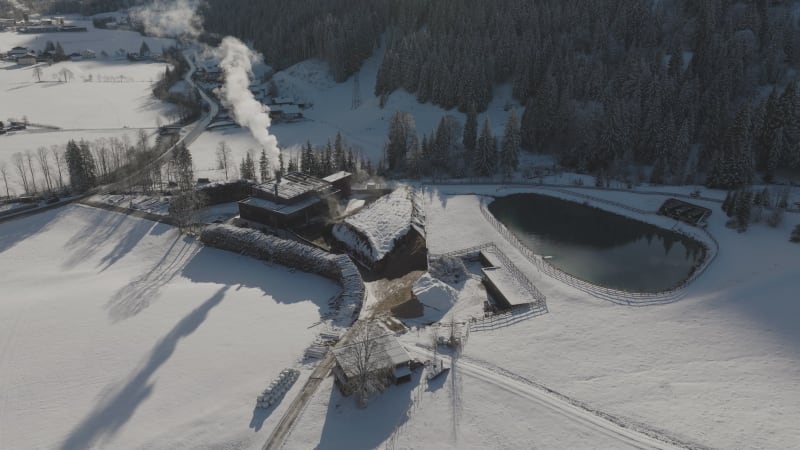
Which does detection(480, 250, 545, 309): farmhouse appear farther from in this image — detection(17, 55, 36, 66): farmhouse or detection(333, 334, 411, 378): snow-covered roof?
detection(17, 55, 36, 66): farmhouse

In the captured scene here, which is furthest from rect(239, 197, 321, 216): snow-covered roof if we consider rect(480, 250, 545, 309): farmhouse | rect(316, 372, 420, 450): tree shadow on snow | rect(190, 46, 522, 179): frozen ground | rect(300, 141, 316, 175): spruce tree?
rect(316, 372, 420, 450): tree shadow on snow

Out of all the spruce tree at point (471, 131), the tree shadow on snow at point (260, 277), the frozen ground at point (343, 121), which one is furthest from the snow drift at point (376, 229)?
the frozen ground at point (343, 121)

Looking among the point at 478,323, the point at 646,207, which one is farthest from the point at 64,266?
the point at 646,207

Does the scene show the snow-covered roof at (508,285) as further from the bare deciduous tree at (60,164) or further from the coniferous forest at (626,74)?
the bare deciduous tree at (60,164)

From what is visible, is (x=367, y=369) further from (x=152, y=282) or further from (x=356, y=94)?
(x=356, y=94)

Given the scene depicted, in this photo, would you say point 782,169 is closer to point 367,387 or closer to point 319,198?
point 319,198

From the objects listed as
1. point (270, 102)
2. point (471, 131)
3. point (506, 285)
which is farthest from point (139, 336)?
point (270, 102)
